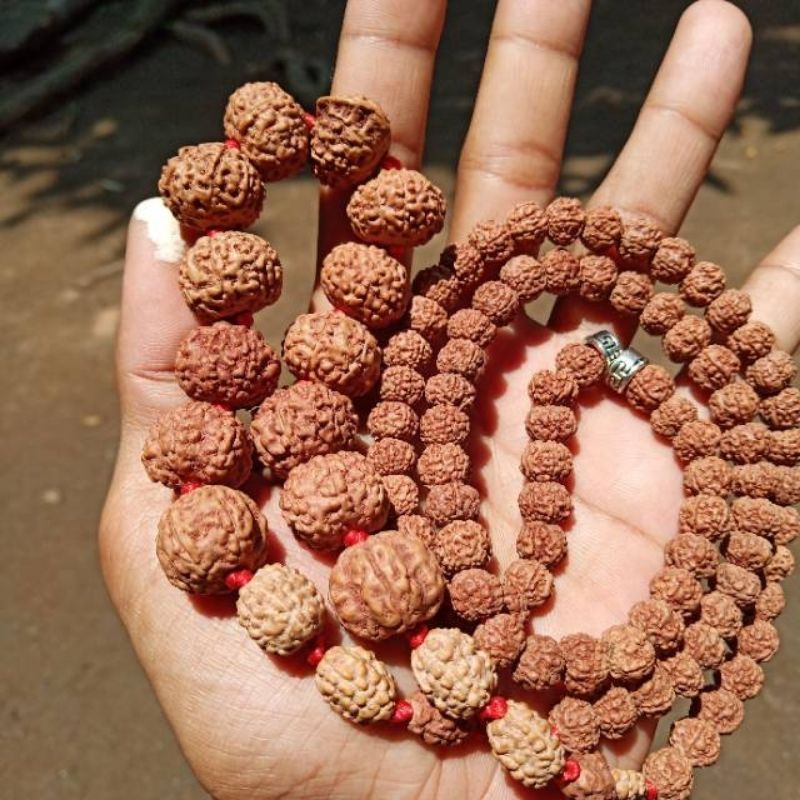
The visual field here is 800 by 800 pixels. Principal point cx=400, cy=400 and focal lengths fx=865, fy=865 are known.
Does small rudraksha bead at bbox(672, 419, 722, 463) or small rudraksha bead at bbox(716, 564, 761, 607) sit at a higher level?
small rudraksha bead at bbox(672, 419, 722, 463)

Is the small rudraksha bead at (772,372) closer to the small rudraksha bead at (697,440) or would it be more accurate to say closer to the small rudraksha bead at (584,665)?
the small rudraksha bead at (697,440)

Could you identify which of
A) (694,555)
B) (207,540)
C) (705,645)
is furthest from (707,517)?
(207,540)

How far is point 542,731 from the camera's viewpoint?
1.99 m

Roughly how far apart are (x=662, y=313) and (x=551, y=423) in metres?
0.50

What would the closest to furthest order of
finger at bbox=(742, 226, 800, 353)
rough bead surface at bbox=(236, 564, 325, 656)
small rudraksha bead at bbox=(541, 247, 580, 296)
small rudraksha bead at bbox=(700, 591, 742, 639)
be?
rough bead surface at bbox=(236, 564, 325, 656)
small rudraksha bead at bbox=(700, 591, 742, 639)
small rudraksha bead at bbox=(541, 247, 580, 296)
finger at bbox=(742, 226, 800, 353)

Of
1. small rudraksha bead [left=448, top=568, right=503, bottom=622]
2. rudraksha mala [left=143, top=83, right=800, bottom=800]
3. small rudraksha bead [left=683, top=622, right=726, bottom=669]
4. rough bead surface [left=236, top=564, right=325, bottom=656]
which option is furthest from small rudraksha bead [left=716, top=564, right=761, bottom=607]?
rough bead surface [left=236, top=564, right=325, bottom=656]

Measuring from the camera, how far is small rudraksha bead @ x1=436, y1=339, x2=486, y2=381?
93.4 inches

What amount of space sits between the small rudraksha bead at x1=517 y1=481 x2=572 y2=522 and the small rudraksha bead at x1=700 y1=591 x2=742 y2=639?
0.44m

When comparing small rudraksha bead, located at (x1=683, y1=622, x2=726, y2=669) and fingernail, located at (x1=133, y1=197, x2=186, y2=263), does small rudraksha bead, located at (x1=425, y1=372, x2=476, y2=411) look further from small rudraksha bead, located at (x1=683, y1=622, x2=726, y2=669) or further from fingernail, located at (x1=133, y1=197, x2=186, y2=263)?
small rudraksha bead, located at (x1=683, y1=622, x2=726, y2=669)

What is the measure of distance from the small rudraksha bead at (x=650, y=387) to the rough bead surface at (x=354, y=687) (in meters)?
1.16

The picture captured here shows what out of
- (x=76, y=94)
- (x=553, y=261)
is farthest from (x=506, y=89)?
(x=76, y=94)

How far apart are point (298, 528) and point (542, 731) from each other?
28.7 inches

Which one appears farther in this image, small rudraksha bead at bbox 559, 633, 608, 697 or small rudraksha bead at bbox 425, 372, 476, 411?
small rudraksha bead at bbox 425, 372, 476, 411

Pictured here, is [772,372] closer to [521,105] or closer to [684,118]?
[684,118]
